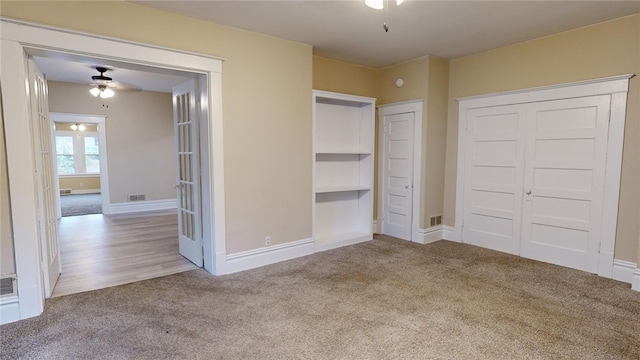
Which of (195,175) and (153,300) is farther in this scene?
(195,175)

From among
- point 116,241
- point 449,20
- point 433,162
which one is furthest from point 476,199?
point 116,241

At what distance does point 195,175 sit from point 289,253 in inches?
58.3

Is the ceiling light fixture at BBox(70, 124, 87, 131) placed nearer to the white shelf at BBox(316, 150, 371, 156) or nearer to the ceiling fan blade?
the ceiling fan blade

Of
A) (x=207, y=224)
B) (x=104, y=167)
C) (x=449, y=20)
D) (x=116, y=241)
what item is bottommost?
(x=116, y=241)

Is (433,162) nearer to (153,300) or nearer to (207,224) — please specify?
(207,224)

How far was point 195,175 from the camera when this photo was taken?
12.3 ft

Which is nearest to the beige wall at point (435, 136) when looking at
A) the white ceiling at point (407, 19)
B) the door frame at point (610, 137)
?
the white ceiling at point (407, 19)

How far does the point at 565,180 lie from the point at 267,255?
3615 millimetres

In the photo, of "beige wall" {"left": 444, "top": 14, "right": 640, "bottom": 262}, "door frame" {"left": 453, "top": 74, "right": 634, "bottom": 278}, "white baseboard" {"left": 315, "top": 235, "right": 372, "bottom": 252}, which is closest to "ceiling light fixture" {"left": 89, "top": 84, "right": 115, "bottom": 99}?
"white baseboard" {"left": 315, "top": 235, "right": 372, "bottom": 252}

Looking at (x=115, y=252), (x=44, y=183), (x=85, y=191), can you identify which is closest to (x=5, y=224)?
(x=44, y=183)

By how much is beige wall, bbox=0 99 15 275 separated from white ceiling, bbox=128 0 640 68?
173cm

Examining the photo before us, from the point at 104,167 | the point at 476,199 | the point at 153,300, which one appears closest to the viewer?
the point at 153,300

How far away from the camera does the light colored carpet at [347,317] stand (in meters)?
2.25

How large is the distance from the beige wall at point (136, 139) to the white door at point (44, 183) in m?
4.11
